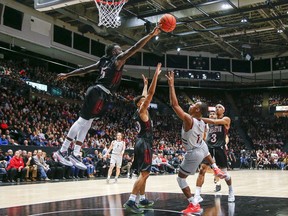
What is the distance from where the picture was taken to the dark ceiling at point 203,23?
19.7 meters

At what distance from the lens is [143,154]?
22.9ft

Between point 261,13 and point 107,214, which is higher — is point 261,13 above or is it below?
above

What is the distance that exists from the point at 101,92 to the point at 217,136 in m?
4.74

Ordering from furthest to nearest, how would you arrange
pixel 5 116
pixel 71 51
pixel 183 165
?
pixel 71 51 → pixel 5 116 → pixel 183 165

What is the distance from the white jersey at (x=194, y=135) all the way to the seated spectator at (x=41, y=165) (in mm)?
8105

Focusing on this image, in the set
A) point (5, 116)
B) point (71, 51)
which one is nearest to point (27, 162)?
point (5, 116)

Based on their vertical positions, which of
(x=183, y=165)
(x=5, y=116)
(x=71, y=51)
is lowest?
(x=183, y=165)

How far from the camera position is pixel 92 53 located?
25469 mm

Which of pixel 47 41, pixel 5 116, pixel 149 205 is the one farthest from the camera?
pixel 47 41

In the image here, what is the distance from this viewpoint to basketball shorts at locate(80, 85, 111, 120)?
4840 millimetres

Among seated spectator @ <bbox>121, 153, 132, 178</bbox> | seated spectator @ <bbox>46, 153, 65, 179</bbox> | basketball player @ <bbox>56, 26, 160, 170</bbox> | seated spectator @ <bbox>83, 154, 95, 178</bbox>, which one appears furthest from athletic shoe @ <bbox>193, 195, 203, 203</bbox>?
seated spectator @ <bbox>121, 153, 132, 178</bbox>

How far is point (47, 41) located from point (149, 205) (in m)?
16.3

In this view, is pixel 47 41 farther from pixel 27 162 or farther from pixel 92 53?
pixel 27 162

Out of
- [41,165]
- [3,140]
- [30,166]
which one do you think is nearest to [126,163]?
[41,165]
